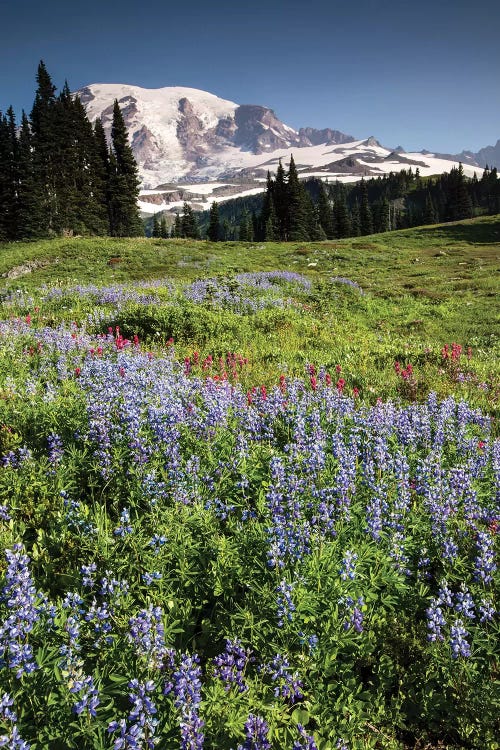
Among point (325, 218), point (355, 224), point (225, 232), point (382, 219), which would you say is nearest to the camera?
point (325, 218)

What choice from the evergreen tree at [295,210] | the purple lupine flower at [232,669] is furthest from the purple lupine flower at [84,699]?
the evergreen tree at [295,210]

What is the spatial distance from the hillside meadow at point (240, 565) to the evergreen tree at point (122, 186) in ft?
205

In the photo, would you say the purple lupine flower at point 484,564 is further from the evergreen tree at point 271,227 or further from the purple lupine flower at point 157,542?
the evergreen tree at point 271,227

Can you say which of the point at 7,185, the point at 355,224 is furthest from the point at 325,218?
the point at 7,185

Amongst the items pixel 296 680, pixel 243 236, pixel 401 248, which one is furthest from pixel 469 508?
pixel 243 236

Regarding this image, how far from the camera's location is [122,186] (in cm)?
6406

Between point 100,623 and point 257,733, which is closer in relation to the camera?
point 257,733

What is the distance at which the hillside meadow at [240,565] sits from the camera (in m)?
2.58

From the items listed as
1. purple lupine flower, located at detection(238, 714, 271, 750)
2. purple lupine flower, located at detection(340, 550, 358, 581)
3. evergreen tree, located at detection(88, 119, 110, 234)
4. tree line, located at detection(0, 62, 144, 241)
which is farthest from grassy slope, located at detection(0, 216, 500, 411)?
evergreen tree, located at detection(88, 119, 110, 234)

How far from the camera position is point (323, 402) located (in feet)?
22.5

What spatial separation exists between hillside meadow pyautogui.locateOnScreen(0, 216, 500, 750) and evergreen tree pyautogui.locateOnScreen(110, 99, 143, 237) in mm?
62560

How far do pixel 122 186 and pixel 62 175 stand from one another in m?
9.55

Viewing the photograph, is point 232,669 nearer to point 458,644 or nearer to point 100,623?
point 100,623

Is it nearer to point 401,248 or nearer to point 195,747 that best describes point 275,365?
point 195,747
